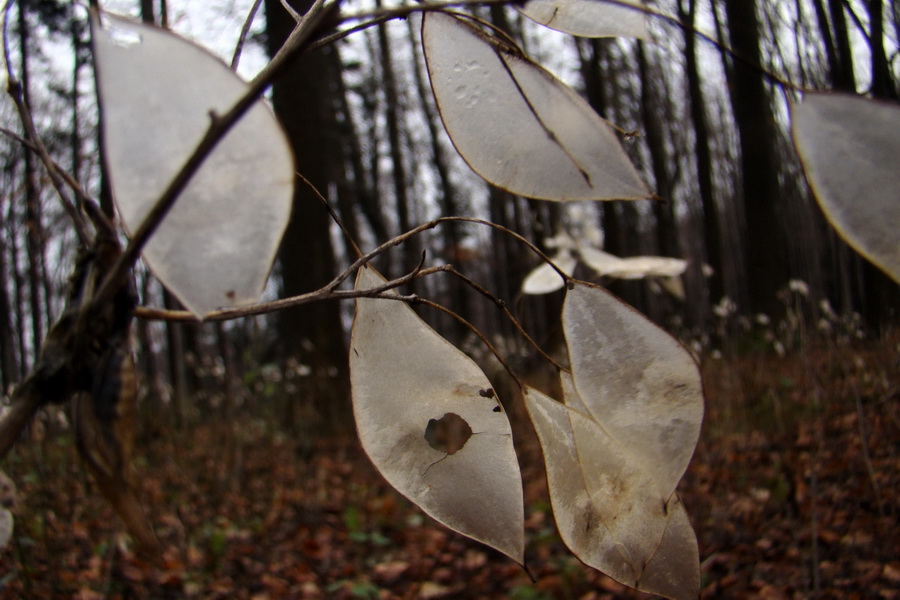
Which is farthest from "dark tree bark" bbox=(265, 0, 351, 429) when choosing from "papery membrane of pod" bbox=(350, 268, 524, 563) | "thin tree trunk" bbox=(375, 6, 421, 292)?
"thin tree trunk" bbox=(375, 6, 421, 292)

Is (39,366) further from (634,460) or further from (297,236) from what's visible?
(297,236)

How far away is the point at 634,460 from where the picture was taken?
0.26m

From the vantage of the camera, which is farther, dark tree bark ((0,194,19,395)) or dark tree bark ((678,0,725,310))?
dark tree bark ((678,0,725,310))

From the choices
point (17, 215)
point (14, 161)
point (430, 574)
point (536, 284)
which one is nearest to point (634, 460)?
point (536, 284)

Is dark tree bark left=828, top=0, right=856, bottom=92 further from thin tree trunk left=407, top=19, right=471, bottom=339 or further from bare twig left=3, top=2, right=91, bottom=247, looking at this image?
thin tree trunk left=407, top=19, right=471, bottom=339

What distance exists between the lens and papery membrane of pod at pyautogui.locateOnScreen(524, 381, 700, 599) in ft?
0.83

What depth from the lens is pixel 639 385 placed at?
0.82ft

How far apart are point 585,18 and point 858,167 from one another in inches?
5.4

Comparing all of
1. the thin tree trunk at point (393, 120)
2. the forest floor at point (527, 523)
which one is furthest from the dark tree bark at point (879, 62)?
the thin tree trunk at point (393, 120)

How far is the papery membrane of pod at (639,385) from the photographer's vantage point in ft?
0.80

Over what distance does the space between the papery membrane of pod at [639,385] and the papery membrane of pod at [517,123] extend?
5 centimetres

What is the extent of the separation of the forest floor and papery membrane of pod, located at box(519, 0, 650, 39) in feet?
4.06

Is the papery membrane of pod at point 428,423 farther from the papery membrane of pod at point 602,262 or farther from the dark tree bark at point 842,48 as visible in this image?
the dark tree bark at point 842,48

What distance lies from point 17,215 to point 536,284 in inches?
425
